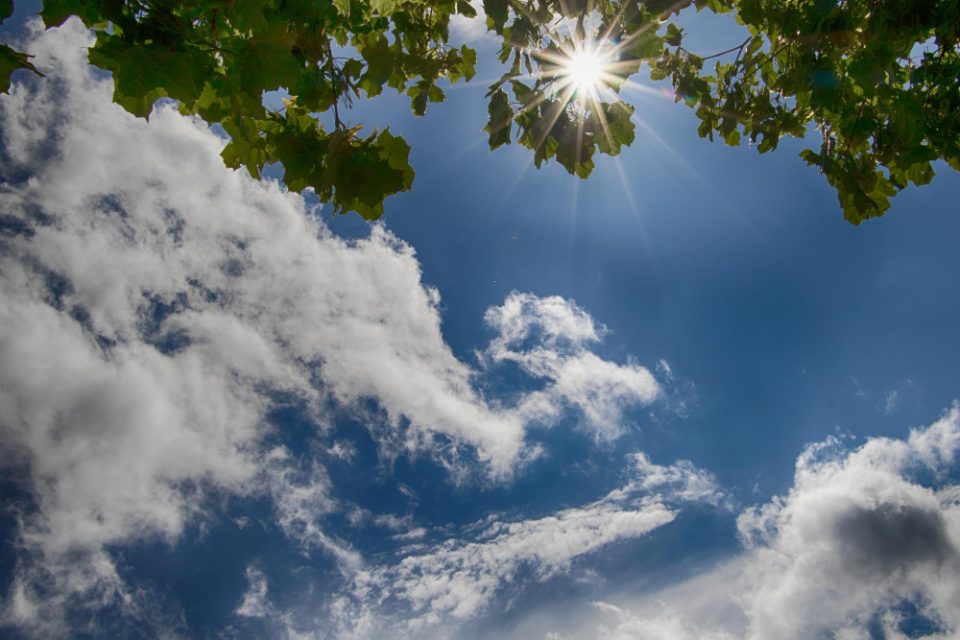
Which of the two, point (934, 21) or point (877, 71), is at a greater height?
point (934, 21)

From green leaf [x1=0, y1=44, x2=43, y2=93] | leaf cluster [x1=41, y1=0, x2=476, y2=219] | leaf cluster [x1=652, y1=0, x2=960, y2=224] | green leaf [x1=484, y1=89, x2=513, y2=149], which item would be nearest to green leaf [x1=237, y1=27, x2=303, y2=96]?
leaf cluster [x1=41, y1=0, x2=476, y2=219]

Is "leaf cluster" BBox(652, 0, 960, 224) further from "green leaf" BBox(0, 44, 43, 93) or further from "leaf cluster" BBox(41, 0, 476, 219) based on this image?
"green leaf" BBox(0, 44, 43, 93)

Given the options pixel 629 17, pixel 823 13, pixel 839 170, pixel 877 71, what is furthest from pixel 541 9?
pixel 839 170

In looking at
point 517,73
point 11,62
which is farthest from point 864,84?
point 11,62

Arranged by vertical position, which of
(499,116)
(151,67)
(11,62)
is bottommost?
(11,62)

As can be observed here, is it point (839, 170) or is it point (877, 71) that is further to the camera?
point (839, 170)

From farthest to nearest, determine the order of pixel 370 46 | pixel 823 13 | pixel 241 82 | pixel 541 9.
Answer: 1. pixel 541 9
2. pixel 823 13
3. pixel 370 46
4. pixel 241 82

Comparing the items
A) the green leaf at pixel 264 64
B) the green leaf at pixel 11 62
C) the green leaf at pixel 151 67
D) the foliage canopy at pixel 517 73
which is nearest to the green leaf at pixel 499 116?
the foliage canopy at pixel 517 73

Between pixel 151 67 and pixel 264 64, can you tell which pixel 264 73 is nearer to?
pixel 264 64

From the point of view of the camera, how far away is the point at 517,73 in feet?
13.0

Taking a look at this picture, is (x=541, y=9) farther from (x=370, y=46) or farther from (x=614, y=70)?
(x=370, y=46)

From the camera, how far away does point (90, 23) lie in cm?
262

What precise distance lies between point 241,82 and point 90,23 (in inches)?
36.0

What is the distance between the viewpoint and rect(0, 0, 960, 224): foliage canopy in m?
2.37
